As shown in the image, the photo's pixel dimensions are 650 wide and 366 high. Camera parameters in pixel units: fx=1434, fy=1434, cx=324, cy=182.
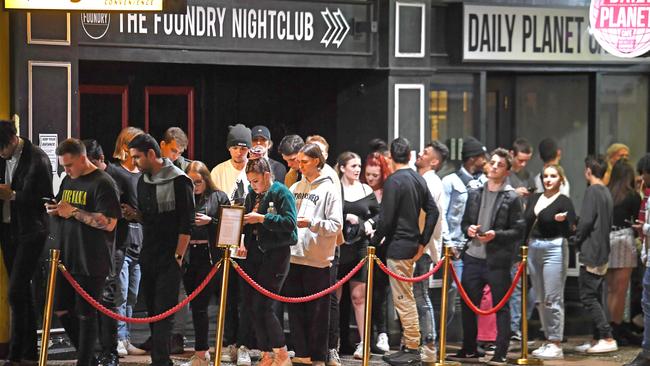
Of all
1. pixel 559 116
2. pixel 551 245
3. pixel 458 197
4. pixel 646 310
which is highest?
pixel 559 116

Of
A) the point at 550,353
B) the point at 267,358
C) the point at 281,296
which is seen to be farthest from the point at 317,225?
the point at 550,353

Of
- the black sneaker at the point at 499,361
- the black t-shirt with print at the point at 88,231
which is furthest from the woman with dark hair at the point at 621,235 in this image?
the black t-shirt with print at the point at 88,231

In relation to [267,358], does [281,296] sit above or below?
above

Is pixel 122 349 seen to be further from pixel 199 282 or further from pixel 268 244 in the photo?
pixel 268 244

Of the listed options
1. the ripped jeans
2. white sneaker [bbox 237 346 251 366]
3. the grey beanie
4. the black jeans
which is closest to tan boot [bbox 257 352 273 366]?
the black jeans

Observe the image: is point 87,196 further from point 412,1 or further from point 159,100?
point 412,1

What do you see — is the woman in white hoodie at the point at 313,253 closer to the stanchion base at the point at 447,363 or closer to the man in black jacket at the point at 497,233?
the stanchion base at the point at 447,363

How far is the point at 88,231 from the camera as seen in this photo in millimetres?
11578

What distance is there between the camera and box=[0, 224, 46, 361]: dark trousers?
1219 cm

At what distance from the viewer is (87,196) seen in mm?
11578

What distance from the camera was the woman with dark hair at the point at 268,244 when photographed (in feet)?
39.2

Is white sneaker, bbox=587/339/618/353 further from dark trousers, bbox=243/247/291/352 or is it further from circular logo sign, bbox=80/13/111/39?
circular logo sign, bbox=80/13/111/39

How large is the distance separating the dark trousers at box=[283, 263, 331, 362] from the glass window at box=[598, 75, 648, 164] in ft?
19.4

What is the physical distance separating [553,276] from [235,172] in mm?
3327
